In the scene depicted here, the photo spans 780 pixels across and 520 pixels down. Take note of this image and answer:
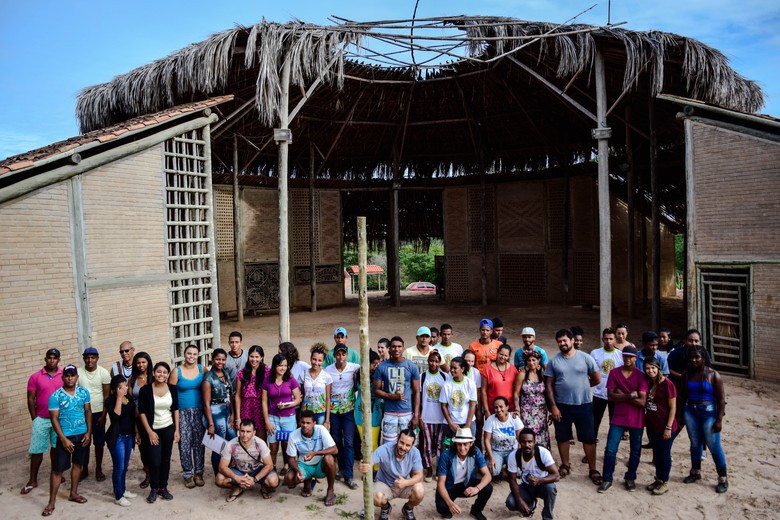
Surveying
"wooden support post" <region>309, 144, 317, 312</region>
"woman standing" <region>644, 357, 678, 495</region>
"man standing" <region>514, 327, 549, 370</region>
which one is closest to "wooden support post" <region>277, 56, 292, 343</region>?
"man standing" <region>514, 327, 549, 370</region>

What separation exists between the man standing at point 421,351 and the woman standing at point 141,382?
250 centimetres

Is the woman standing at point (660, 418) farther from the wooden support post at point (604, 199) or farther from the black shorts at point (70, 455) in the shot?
the black shorts at point (70, 455)

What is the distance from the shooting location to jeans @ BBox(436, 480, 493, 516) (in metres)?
4.39

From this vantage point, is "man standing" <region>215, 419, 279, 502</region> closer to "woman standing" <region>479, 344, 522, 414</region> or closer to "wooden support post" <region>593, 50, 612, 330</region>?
"woman standing" <region>479, 344, 522, 414</region>

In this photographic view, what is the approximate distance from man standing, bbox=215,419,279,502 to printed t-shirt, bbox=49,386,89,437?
1.28 meters

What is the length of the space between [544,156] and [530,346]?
505 inches

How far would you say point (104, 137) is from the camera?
6.73 meters

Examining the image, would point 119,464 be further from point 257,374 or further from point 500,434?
point 500,434

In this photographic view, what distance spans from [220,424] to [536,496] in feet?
9.70

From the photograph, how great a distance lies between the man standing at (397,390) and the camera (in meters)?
4.94

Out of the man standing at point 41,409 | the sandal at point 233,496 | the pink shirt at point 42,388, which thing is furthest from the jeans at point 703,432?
the pink shirt at point 42,388

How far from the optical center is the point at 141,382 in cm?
493

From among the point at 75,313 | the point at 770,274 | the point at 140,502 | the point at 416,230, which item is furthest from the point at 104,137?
the point at 416,230

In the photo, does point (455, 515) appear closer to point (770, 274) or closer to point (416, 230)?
point (770, 274)
